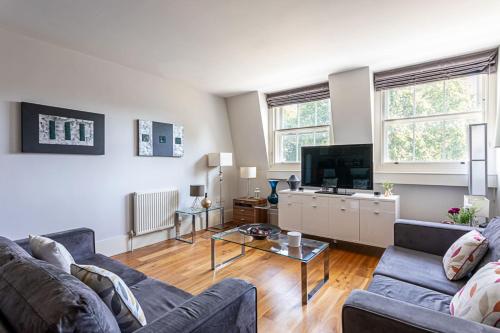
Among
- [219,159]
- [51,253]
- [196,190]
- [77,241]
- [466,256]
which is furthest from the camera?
[219,159]

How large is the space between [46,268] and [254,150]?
4.08m

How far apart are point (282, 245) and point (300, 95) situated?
109 inches

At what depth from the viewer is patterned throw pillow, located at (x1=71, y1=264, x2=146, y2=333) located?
0.99 m

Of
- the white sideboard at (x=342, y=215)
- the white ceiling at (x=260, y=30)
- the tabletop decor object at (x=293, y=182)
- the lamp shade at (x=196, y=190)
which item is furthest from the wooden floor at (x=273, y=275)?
the white ceiling at (x=260, y=30)

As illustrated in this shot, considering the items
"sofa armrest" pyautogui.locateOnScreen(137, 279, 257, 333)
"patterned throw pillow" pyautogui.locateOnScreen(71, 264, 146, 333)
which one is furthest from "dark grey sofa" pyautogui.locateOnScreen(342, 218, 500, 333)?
"patterned throw pillow" pyautogui.locateOnScreen(71, 264, 146, 333)

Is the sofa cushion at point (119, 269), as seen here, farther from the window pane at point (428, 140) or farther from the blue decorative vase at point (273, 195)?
the window pane at point (428, 140)

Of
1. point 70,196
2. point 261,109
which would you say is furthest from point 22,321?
point 261,109

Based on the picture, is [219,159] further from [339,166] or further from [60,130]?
[60,130]

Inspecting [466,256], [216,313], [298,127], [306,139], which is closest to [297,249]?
[466,256]

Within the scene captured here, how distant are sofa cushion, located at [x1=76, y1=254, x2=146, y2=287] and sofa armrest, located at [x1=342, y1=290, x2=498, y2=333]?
1.35 m

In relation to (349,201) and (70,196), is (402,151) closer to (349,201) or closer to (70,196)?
(349,201)

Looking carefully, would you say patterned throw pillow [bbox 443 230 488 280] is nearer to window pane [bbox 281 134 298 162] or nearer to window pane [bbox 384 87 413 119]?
window pane [bbox 384 87 413 119]

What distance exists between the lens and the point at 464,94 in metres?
3.12

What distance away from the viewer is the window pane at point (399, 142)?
347cm
